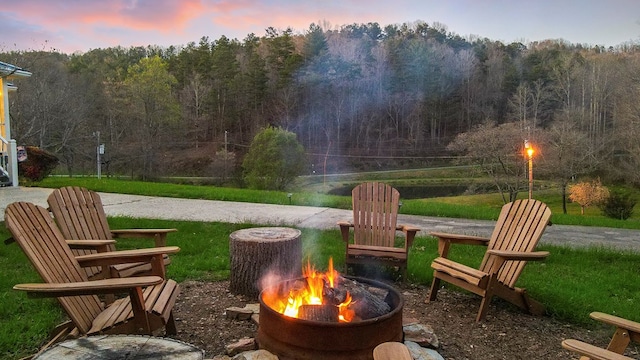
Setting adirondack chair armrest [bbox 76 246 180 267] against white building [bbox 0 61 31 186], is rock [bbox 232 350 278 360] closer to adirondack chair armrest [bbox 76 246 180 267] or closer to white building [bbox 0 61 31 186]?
adirondack chair armrest [bbox 76 246 180 267]

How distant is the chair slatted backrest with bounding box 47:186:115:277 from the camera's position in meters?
3.19

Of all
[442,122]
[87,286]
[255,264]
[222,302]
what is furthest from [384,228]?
[442,122]

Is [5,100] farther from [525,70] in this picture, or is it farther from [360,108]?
[525,70]

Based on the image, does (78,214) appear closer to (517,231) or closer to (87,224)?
(87,224)

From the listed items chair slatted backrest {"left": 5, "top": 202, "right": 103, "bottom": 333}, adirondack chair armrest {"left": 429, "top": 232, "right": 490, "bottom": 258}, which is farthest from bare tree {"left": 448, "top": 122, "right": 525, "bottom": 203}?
chair slatted backrest {"left": 5, "top": 202, "right": 103, "bottom": 333}

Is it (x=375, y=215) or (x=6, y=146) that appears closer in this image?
(x=375, y=215)

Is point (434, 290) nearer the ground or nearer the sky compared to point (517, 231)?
nearer the ground

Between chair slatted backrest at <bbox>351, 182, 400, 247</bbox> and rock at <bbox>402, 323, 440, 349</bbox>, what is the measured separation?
1.48 m

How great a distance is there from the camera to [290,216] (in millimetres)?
7461

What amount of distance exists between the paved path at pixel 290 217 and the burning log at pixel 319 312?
158 inches

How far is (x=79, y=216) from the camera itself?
A: 3.35 meters

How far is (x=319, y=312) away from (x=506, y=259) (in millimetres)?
1546

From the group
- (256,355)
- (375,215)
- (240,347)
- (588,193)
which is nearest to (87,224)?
(240,347)

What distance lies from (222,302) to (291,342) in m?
1.41
